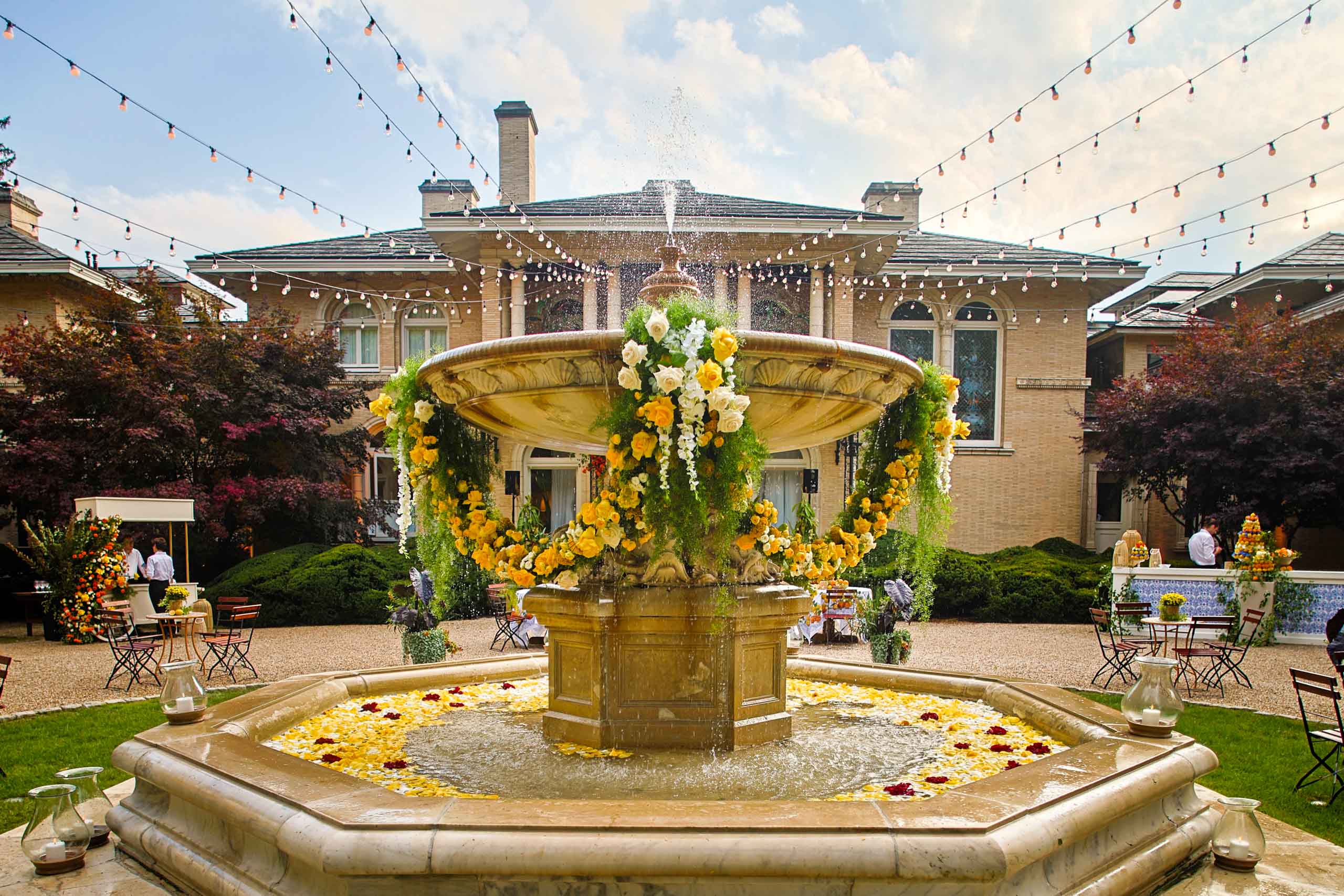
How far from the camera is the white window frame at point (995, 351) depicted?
22922 mm

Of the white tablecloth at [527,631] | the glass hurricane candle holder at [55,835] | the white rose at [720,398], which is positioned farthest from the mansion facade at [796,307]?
the glass hurricane candle holder at [55,835]

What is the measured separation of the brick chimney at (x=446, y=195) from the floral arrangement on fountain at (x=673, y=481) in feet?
60.2

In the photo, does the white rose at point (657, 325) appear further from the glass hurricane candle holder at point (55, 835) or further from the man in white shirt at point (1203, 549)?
the man in white shirt at point (1203, 549)

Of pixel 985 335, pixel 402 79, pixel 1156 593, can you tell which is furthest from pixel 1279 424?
pixel 402 79

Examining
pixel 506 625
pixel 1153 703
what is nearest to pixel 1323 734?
pixel 1153 703

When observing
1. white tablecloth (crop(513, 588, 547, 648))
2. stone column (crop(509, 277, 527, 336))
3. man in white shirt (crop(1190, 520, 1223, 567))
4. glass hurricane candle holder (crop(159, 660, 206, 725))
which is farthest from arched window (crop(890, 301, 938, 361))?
glass hurricane candle holder (crop(159, 660, 206, 725))

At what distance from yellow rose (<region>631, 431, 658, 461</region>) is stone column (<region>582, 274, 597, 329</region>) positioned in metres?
15.4

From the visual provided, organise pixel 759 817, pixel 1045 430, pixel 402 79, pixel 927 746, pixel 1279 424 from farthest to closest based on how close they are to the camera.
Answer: pixel 1045 430 < pixel 1279 424 < pixel 402 79 < pixel 927 746 < pixel 759 817

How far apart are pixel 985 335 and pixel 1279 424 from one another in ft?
24.5

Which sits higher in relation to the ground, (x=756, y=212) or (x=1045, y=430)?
(x=756, y=212)

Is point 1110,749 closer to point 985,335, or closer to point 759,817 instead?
point 759,817

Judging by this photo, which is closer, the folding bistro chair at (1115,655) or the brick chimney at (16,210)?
the folding bistro chair at (1115,655)

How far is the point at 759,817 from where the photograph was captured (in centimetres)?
321

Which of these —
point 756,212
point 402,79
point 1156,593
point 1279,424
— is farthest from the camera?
point 756,212
